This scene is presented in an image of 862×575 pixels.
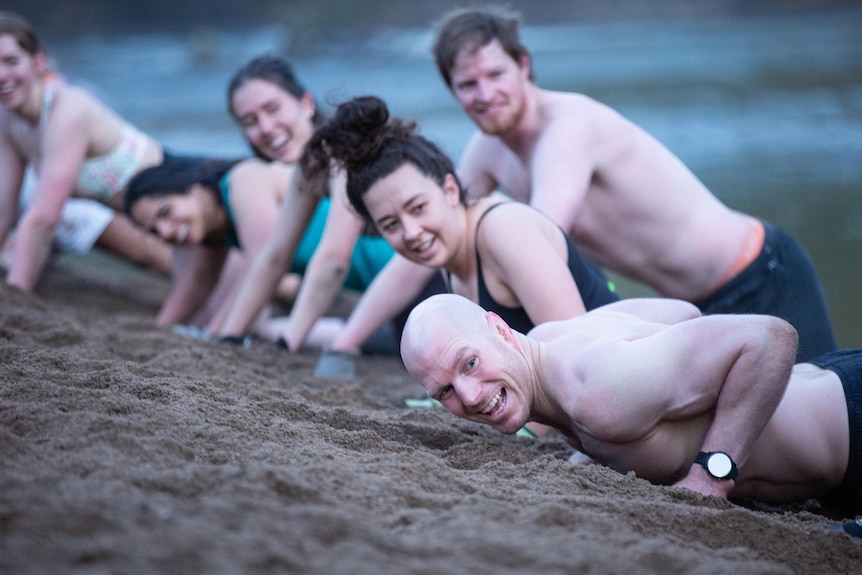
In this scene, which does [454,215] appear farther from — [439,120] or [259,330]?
[439,120]

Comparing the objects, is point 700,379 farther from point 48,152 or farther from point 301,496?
point 48,152

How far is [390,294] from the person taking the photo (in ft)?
14.2

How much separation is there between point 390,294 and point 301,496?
2.40 meters

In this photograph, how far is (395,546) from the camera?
1.76m

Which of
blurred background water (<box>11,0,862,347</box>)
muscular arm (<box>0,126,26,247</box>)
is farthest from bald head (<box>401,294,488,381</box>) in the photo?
muscular arm (<box>0,126,26,247</box>)

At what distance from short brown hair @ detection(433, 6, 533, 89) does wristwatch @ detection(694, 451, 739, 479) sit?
2.08 m

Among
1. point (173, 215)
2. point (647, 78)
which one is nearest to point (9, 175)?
point (173, 215)

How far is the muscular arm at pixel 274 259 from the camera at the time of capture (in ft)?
14.5

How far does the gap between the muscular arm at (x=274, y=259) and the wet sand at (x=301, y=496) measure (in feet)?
4.17

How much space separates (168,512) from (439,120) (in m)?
13.4

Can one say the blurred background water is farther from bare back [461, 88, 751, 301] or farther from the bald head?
the bald head

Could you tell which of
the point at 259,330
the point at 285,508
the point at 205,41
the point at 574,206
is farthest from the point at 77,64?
the point at 285,508

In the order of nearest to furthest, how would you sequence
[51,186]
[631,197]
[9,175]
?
1. [631,197]
2. [51,186]
3. [9,175]

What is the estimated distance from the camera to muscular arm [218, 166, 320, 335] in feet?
14.5
